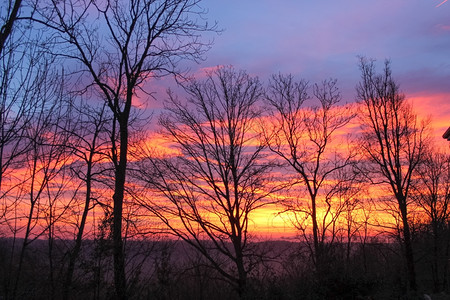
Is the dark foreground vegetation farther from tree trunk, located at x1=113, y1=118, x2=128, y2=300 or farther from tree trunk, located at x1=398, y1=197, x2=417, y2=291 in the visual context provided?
tree trunk, located at x1=398, y1=197, x2=417, y2=291

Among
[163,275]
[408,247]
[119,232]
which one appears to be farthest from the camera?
[408,247]

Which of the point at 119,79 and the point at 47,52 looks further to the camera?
the point at 119,79

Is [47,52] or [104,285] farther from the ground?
[47,52]

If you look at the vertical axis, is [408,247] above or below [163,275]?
above

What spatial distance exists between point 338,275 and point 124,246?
7.95 metres

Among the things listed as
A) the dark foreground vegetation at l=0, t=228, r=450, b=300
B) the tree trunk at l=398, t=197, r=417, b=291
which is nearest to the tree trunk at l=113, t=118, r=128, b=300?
the dark foreground vegetation at l=0, t=228, r=450, b=300

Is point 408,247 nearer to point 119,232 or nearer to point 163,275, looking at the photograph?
point 163,275

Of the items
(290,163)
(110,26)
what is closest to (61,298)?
(110,26)

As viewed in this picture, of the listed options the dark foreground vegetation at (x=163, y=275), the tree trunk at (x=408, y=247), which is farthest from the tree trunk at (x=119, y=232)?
the tree trunk at (x=408, y=247)

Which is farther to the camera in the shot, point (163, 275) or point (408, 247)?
point (408, 247)

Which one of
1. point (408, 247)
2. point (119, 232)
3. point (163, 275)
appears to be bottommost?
point (163, 275)

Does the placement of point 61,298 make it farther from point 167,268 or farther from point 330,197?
point 330,197

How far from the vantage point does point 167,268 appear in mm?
16844

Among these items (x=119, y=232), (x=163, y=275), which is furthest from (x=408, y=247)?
(x=119, y=232)
